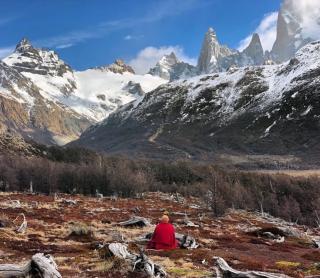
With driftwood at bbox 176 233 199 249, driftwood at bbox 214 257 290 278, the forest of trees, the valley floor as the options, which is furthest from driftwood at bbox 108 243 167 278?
the forest of trees

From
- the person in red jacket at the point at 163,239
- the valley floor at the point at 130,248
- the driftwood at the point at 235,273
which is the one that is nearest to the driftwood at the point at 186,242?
the valley floor at the point at 130,248

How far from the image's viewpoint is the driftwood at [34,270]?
2011 cm

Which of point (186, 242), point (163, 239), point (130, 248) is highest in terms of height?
point (163, 239)

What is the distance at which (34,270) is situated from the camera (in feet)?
66.6

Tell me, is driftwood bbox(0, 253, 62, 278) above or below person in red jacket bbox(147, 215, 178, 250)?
above

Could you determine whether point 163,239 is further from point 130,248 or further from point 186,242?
point 186,242

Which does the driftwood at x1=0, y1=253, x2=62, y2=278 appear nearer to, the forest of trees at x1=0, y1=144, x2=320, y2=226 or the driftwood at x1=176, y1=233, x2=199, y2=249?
the driftwood at x1=176, y1=233, x2=199, y2=249

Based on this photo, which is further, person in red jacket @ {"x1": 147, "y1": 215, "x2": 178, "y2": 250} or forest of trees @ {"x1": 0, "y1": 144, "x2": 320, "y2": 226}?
forest of trees @ {"x1": 0, "y1": 144, "x2": 320, "y2": 226}

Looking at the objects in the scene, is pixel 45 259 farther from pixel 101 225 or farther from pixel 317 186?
pixel 317 186

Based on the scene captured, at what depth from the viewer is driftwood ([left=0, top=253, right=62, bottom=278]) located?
20109 mm

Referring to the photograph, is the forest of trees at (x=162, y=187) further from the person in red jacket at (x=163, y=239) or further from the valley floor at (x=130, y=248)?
Answer: the person in red jacket at (x=163, y=239)

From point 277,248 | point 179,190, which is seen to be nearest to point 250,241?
point 277,248

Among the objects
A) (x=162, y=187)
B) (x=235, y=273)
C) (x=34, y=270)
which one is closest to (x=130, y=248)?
(x=235, y=273)

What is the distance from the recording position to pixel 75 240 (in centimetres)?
4088
